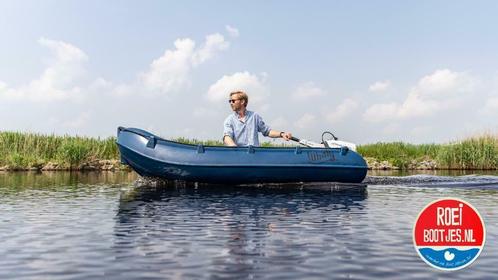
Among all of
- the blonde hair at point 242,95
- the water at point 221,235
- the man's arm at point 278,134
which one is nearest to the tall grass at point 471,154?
the water at point 221,235

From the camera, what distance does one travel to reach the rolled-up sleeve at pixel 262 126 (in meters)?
13.3

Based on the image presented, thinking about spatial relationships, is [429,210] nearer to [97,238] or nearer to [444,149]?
[97,238]

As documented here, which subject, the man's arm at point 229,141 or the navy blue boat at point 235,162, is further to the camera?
the man's arm at point 229,141

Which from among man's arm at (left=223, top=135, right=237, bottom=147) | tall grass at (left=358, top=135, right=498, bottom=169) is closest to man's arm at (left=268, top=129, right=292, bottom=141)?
man's arm at (left=223, top=135, right=237, bottom=147)

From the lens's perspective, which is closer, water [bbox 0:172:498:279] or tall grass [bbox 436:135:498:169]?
water [bbox 0:172:498:279]

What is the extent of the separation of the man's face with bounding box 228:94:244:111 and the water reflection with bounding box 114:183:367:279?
6.13ft

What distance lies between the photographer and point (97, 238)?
6613 millimetres

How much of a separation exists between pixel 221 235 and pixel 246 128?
6692 millimetres

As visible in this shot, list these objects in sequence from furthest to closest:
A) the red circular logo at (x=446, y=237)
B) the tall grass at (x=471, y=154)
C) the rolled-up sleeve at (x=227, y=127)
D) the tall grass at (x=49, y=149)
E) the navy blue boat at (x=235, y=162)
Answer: the tall grass at (x=471, y=154), the tall grass at (x=49, y=149), the rolled-up sleeve at (x=227, y=127), the navy blue boat at (x=235, y=162), the red circular logo at (x=446, y=237)

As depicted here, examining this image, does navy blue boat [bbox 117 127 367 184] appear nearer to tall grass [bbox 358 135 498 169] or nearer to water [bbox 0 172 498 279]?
water [bbox 0 172 498 279]

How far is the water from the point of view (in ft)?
16.1

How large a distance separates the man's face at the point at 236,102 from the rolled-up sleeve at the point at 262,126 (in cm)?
49

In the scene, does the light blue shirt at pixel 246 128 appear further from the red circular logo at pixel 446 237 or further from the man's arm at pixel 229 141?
the red circular logo at pixel 446 237

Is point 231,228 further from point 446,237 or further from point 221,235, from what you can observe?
point 446,237
